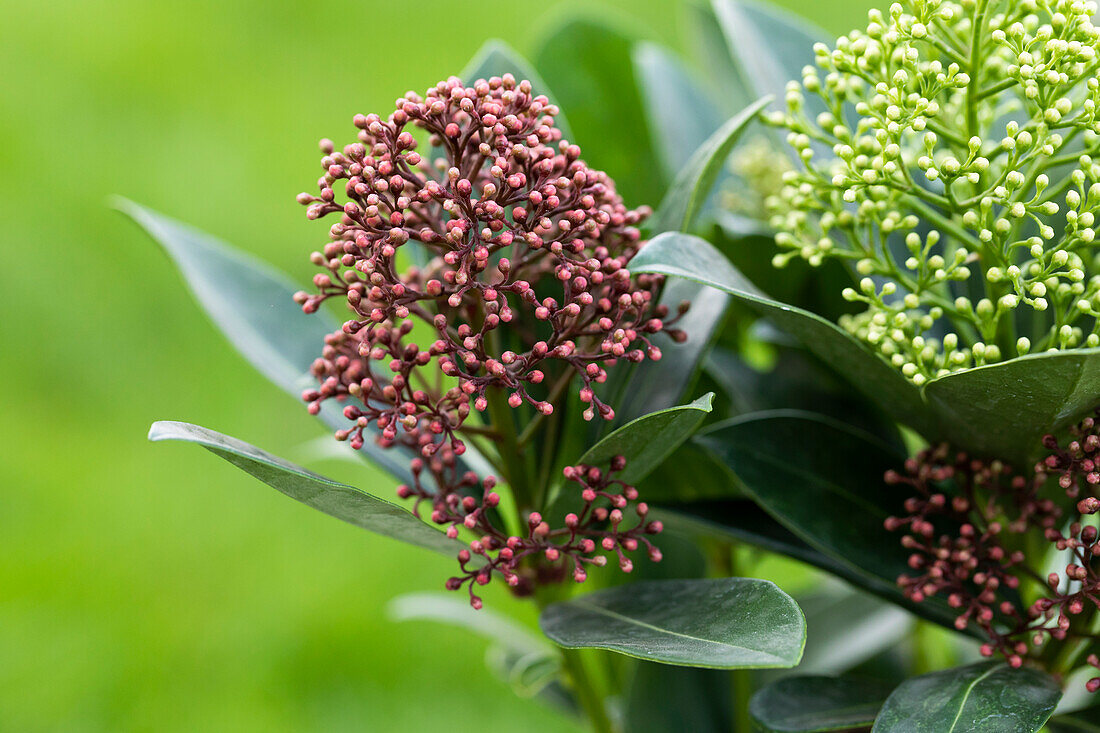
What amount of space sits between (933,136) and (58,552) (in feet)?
7.67

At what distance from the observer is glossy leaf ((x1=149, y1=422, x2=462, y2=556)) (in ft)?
2.14

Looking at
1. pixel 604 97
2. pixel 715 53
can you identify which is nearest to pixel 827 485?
pixel 604 97

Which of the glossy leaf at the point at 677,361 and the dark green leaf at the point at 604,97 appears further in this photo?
the dark green leaf at the point at 604,97

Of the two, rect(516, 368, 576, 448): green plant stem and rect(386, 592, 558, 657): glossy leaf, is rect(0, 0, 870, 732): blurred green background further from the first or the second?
rect(516, 368, 576, 448): green plant stem

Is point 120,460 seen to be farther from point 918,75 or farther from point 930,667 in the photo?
point 918,75

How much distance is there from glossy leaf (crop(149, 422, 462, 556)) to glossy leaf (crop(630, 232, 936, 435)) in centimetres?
24

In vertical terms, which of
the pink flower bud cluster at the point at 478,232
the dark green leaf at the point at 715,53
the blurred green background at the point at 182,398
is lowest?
the blurred green background at the point at 182,398

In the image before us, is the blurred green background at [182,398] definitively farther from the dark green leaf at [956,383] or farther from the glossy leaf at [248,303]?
the dark green leaf at [956,383]

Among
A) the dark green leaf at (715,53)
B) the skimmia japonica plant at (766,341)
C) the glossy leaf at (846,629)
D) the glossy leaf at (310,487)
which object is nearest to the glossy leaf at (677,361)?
the skimmia japonica plant at (766,341)

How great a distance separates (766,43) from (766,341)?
0.31 m

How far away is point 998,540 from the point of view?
87cm

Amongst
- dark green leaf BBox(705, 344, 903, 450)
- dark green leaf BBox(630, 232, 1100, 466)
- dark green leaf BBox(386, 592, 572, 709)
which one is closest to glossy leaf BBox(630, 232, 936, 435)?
dark green leaf BBox(630, 232, 1100, 466)

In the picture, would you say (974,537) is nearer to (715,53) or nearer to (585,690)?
(585,690)

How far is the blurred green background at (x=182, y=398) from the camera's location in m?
2.35
